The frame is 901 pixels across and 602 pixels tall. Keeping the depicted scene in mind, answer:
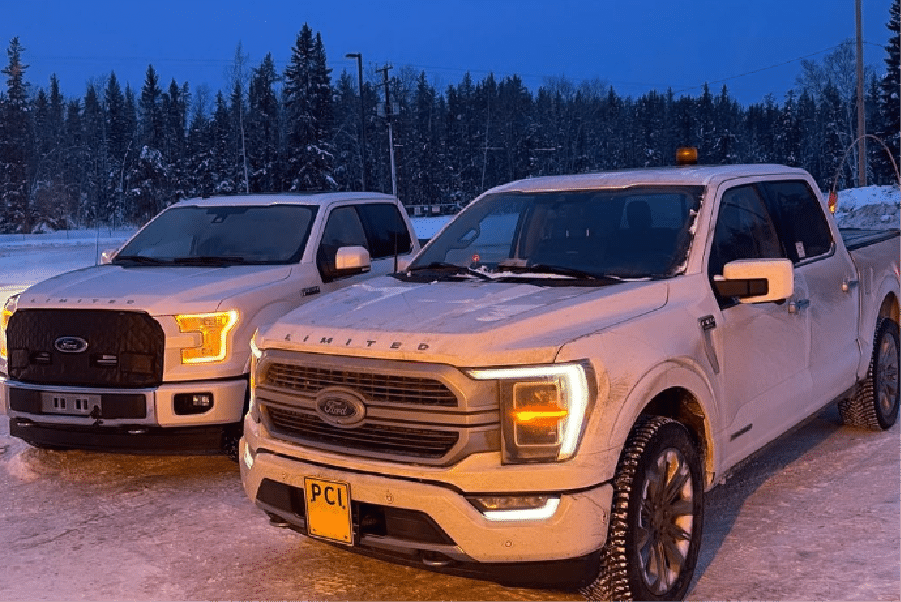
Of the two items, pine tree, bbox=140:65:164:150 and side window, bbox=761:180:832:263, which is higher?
pine tree, bbox=140:65:164:150

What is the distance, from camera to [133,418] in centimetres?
591

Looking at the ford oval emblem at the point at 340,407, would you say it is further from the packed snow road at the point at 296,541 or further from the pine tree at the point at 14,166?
the pine tree at the point at 14,166

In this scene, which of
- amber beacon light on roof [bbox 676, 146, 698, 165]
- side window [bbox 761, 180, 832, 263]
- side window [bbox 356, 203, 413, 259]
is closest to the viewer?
side window [bbox 761, 180, 832, 263]

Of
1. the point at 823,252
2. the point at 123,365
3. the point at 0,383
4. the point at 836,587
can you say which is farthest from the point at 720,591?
the point at 0,383

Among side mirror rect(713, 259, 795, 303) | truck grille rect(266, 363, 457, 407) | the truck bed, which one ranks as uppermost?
the truck bed

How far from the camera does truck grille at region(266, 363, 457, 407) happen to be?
3707mm

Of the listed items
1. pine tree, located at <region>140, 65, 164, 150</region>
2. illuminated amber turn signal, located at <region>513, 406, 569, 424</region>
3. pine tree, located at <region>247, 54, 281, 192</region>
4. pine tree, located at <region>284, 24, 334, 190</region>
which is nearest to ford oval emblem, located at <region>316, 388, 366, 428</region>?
illuminated amber turn signal, located at <region>513, 406, 569, 424</region>

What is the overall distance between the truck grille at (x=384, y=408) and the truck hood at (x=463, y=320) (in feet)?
0.21

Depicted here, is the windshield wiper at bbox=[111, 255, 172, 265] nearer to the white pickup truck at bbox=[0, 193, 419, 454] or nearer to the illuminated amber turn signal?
the white pickup truck at bbox=[0, 193, 419, 454]

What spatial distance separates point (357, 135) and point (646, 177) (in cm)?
8581

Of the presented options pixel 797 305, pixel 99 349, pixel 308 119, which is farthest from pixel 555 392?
pixel 308 119

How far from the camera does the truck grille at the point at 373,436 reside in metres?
3.72

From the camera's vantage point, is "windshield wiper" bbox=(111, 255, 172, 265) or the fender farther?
"windshield wiper" bbox=(111, 255, 172, 265)

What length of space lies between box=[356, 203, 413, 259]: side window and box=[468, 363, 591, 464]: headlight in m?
4.83
